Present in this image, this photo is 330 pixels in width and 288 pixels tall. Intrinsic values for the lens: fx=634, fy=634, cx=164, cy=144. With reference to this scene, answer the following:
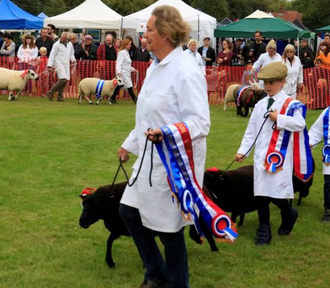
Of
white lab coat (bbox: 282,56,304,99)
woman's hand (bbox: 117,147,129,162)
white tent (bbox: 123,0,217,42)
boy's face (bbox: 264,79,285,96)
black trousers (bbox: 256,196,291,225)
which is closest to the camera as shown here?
woman's hand (bbox: 117,147,129,162)

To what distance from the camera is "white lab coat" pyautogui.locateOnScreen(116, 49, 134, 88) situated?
18719 millimetres

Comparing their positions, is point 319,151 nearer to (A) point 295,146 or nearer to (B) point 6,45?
(A) point 295,146

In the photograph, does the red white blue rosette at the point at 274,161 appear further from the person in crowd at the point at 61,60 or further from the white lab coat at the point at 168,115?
the person in crowd at the point at 61,60

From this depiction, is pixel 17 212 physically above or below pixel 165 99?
below

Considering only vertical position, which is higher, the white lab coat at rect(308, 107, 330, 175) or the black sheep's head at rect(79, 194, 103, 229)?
the white lab coat at rect(308, 107, 330, 175)

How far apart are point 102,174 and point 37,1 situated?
59.5m

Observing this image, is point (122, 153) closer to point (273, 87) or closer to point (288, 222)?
point (273, 87)

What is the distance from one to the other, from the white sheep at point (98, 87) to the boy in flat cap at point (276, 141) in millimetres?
13037

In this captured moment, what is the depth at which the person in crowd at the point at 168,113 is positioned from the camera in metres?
3.88

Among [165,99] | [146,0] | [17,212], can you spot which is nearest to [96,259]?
[17,212]

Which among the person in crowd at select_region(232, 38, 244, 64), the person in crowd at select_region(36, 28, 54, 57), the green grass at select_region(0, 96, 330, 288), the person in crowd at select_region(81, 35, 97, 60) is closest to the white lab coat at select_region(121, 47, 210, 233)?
the green grass at select_region(0, 96, 330, 288)

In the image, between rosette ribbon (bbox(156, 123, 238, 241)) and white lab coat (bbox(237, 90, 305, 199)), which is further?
white lab coat (bbox(237, 90, 305, 199))

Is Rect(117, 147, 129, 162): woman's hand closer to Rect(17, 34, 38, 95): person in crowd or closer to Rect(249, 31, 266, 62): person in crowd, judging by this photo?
Rect(249, 31, 266, 62): person in crowd

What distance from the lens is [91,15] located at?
26219 mm
